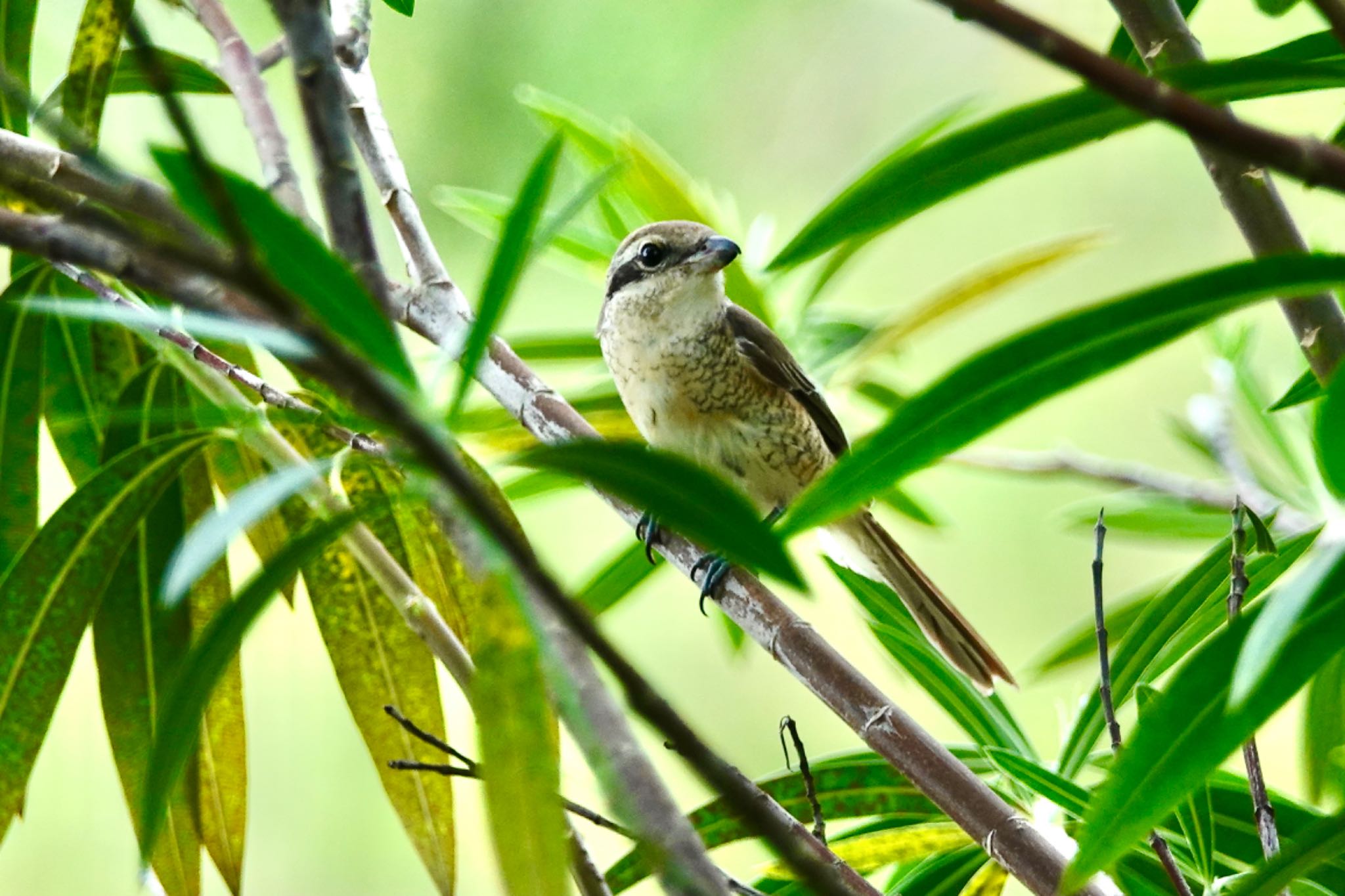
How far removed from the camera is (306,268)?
2.05 feet

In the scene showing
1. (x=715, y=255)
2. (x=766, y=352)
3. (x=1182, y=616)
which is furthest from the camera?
(x=766, y=352)

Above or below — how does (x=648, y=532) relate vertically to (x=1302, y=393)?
above

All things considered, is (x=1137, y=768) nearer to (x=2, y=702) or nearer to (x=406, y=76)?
(x=2, y=702)

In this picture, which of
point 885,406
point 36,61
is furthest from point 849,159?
point 36,61

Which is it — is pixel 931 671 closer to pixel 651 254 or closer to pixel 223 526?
pixel 223 526

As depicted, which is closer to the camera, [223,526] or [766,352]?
[223,526]

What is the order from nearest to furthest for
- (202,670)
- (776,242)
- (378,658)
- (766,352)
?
1. (202,670)
2. (378,658)
3. (766,352)
4. (776,242)

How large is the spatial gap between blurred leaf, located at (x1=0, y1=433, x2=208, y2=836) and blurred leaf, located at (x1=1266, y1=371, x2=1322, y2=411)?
3.02 ft

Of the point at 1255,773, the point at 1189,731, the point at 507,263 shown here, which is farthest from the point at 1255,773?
the point at 507,263

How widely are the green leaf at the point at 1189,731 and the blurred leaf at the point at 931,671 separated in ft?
1.73

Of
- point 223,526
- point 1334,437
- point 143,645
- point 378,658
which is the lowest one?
point 1334,437

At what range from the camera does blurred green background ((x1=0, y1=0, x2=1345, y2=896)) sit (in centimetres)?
364

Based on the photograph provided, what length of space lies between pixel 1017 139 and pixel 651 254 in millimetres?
1488

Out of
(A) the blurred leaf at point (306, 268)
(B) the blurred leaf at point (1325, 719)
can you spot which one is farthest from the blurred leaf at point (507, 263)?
(B) the blurred leaf at point (1325, 719)
